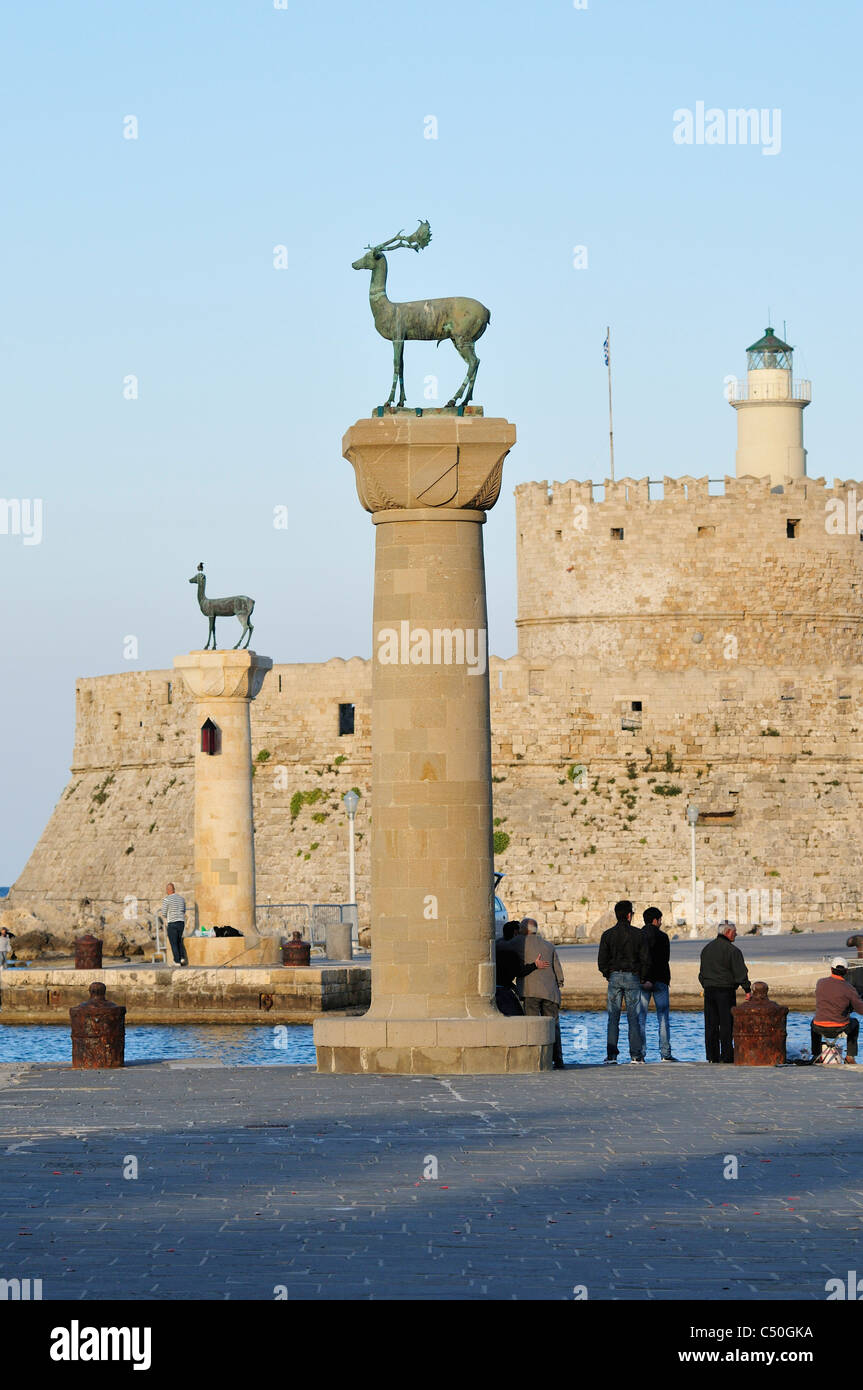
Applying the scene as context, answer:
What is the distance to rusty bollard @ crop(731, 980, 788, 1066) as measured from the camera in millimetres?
13820

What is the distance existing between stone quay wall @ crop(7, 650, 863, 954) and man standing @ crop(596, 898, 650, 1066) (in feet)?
78.8

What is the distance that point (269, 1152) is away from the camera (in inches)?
357

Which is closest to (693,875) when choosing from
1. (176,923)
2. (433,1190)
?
(176,923)

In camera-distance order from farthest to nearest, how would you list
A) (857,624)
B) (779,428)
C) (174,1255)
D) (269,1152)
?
(779,428)
(857,624)
(269,1152)
(174,1255)

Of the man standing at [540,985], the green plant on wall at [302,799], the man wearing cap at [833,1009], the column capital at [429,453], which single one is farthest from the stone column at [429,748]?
the green plant on wall at [302,799]

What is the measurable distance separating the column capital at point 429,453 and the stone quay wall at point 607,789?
86.5 feet

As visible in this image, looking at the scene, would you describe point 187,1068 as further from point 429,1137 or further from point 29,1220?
point 29,1220

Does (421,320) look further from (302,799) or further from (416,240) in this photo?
(302,799)

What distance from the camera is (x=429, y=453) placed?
13.3 meters

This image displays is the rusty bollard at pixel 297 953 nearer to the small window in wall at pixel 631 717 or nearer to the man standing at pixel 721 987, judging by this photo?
the man standing at pixel 721 987
